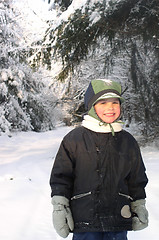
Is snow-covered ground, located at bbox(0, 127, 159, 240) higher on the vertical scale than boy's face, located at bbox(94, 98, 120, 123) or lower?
lower

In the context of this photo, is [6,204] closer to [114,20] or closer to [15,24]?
[114,20]

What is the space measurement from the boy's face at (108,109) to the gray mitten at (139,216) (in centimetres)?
67

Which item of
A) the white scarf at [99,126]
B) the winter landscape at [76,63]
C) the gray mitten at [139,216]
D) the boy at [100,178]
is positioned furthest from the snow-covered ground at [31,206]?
the white scarf at [99,126]

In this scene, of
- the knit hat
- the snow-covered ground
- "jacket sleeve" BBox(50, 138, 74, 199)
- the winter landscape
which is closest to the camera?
"jacket sleeve" BBox(50, 138, 74, 199)

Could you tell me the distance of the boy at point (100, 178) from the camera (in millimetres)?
1917

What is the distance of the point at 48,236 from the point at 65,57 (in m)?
4.93

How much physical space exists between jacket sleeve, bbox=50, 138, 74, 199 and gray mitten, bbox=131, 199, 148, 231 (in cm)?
52

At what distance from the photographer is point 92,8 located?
235 inches

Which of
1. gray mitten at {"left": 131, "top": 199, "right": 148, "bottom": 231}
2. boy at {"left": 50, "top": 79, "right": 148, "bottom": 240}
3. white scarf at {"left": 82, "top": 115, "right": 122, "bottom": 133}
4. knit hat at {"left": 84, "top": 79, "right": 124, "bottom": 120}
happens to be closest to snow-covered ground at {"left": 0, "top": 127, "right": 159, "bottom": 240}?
gray mitten at {"left": 131, "top": 199, "right": 148, "bottom": 231}

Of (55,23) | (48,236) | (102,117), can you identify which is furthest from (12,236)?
(55,23)

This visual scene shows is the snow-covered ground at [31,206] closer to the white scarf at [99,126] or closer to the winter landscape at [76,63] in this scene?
the winter landscape at [76,63]

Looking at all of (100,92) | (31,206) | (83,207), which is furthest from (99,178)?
(31,206)

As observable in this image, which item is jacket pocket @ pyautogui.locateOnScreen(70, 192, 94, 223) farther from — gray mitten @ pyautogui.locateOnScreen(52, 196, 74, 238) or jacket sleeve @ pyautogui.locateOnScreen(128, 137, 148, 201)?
jacket sleeve @ pyautogui.locateOnScreen(128, 137, 148, 201)

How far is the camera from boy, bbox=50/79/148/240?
1.92 meters
